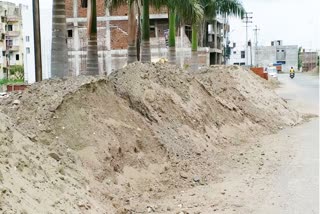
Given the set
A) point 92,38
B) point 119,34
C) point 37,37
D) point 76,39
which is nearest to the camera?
point 37,37

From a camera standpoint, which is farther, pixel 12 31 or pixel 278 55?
pixel 278 55

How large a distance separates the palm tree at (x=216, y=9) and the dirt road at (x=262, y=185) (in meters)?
15.1

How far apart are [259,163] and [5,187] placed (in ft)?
23.5

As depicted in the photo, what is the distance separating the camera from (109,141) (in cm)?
948

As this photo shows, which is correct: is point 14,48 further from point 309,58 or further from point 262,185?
point 309,58

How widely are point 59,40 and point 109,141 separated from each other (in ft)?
13.5

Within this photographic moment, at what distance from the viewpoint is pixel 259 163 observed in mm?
11711

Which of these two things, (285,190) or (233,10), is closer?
(285,190)

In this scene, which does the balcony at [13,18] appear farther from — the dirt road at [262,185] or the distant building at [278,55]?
the dirt road at [262,185]

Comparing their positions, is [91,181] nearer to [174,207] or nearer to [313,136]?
[174,207]

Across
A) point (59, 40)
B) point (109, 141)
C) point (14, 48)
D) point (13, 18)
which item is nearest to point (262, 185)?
point (109, 141)

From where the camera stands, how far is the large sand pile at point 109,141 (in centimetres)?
686

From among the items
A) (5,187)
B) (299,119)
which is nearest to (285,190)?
(5,187)

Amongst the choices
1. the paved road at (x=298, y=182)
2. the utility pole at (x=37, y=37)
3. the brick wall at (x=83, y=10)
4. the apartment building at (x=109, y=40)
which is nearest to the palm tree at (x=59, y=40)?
the utility pole at (x=37, y=37)
